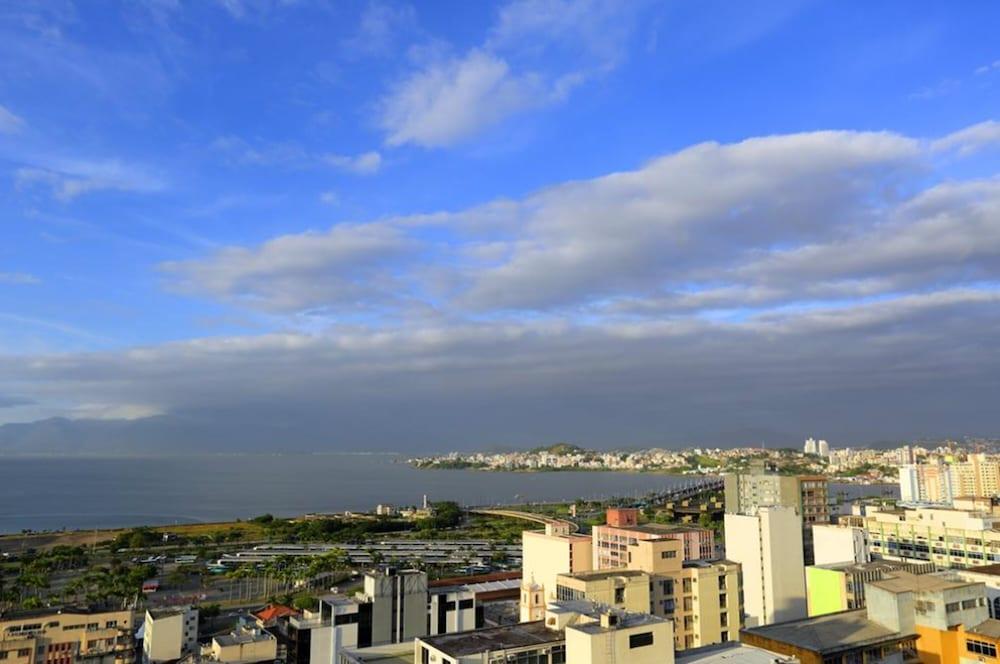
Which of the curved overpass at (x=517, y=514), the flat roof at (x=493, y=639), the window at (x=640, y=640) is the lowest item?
the curved overpass at (x=517, y=514)

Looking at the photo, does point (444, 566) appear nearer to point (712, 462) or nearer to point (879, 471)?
point (879, 471)

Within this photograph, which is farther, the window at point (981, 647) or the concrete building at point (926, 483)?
the concrete building at point (926, 483)

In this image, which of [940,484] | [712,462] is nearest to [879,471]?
[712,462]

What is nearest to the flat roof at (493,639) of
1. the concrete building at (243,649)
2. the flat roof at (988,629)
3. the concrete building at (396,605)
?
the concrete building at (396,605)

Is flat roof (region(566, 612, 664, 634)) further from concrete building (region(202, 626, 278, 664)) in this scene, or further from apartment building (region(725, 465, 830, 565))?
apartment building (region(725, 465, 830, 565))

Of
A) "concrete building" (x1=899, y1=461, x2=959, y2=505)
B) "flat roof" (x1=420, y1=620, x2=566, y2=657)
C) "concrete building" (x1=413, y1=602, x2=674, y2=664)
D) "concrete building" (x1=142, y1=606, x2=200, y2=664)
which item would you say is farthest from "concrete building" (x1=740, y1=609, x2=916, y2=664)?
"concrete building" (x1=899, y1=461, x2=959, y2=505)

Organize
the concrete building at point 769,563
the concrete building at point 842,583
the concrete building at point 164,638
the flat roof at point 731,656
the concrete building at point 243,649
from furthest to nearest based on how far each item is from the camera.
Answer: the concrete building at point 769,563 → the concrete building at point 164,638 → the concrete building at point 243,649 → the concrete building at point 842,583 → the flat roof at point 731,656

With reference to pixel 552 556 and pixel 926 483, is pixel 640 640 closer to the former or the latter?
pixel 552 556

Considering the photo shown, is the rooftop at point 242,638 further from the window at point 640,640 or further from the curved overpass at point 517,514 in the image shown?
the curved overpass at point 517,514

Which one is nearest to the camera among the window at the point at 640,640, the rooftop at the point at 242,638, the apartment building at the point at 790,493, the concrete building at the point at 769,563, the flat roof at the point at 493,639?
the window at the point at 640,640

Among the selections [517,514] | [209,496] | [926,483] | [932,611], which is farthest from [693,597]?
[209,496]
